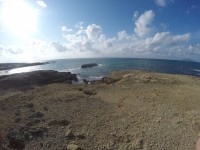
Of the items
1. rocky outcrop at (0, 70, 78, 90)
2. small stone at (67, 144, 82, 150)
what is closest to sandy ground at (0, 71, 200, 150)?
small stone at (67, 144, 82, 150)

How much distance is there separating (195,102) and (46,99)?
42.7 ft

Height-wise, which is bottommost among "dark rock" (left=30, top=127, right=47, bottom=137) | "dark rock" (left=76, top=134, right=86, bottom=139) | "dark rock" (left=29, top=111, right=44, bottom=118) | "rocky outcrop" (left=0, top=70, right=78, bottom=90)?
"rocky outcrop" (left=0, top=70, right=78, bottom=90)

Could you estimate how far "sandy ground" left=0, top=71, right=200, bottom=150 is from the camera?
42.5ft

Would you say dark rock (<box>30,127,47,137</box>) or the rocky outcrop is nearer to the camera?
dark rock (<box>30,127,47,137</box>)

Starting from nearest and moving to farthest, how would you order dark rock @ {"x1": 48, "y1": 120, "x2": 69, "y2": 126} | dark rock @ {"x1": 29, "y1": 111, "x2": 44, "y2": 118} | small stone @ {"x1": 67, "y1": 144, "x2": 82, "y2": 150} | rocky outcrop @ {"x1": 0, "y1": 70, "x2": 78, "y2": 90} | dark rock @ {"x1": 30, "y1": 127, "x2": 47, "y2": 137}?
small stone @ {"x1": 67, "y1": 144, "x2": 82, "y2": 150} < dark rock @ {"x1": 30, "y1": 127, "x2": 47, "y2": 137} < dark rock @ {"x1": 48, "y1": 120, "x2": 69, "y2": 126} < dark rock @ {"x1": 29, "y1": 111, "x2": 44, "y2": 118} < rocky outcrop @ {"x1": 0, "y1": 70, "x2": 78, "y2": 90}

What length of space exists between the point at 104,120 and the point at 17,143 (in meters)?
5.77

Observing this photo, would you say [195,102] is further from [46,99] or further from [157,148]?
[46,99]

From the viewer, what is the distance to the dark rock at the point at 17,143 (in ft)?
42.8

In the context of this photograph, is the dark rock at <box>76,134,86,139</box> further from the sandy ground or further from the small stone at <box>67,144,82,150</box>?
the small stone at <box>67,144,82,150</box>

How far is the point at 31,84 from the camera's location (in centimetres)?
4362

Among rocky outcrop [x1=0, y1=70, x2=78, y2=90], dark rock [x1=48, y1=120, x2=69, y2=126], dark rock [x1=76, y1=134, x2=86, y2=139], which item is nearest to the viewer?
dark rock [x1=76, y1=134, x2=86, y2=139]

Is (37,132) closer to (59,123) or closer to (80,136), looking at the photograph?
(59,123)

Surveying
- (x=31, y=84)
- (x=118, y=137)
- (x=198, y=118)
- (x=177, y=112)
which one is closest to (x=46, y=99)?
(x=118, y=137)

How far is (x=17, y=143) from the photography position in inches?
522
